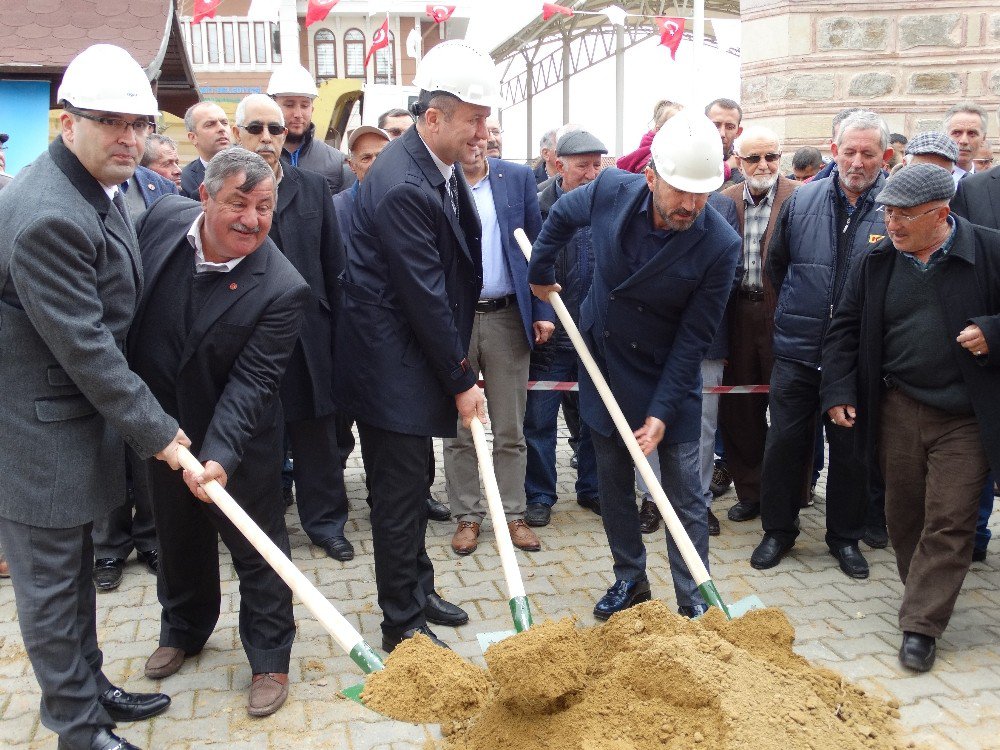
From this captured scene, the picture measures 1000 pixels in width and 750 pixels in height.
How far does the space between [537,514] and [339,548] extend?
1.22 meters

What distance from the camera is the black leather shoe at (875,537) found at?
211 inches

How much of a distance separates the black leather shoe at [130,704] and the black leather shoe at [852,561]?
332 centimetres

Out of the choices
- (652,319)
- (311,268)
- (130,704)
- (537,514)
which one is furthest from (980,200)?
(130,704)

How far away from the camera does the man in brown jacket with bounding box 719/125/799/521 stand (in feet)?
17.9

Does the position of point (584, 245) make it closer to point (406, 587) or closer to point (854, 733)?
point (406, 587)

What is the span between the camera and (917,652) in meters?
3.96

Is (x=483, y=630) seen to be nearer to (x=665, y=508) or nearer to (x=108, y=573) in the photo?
(x=665, y=508)

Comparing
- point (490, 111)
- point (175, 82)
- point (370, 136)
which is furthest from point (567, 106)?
point (490, 111)

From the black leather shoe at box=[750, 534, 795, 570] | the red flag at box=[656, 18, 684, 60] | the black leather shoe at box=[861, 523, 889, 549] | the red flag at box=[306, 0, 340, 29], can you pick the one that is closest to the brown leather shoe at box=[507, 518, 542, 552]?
the black leather shoe at box=[750, 534, 795, 570]

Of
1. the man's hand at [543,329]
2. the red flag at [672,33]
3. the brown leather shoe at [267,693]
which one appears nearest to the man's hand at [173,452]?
the brown leather shoe at [267,693]

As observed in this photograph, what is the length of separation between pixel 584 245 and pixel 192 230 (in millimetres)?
2746

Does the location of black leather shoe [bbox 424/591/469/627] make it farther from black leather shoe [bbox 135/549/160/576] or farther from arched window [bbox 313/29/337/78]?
arched window [bbox 313/29/337/78]

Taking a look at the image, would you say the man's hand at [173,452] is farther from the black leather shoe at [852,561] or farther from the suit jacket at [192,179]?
the black leather shoe at [852,561]

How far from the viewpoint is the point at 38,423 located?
306cm
